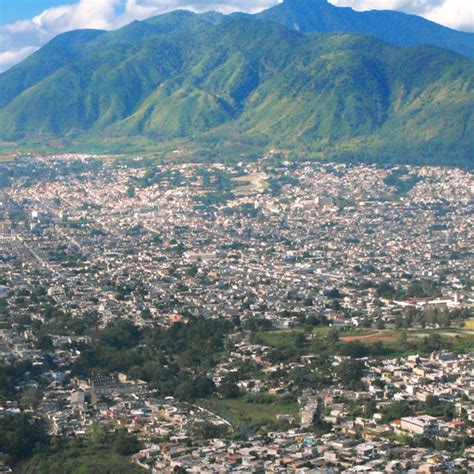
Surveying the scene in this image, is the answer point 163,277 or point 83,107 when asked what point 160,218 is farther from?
point 83,107

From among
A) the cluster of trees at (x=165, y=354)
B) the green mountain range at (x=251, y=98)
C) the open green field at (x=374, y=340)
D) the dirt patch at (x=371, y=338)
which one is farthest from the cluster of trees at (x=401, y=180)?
the dirt patch at (x=371, y=338)

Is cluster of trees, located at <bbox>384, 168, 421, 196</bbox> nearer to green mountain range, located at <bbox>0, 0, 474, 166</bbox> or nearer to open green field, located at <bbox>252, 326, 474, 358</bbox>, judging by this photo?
green mountain range, located at <bbox>0, 0, 474, 166</bbox>

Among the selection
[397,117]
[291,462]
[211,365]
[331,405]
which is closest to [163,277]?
[211,365]

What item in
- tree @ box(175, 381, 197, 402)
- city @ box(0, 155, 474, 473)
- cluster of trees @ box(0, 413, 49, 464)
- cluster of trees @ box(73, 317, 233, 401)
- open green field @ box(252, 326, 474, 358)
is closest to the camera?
cluster of trees @ box(0, 413, 49, 464)

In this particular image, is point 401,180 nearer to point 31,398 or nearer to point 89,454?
point 31,398

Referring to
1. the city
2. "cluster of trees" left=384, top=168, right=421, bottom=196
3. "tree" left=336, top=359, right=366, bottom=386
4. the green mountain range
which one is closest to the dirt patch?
the city

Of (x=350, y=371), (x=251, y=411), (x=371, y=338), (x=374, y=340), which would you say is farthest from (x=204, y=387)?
(x=371, y=338)

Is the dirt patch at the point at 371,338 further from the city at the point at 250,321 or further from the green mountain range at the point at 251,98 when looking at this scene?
the green mountain range at the point at 251,98
